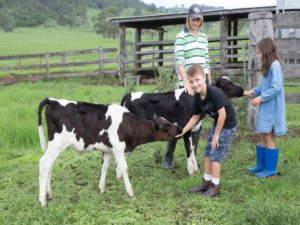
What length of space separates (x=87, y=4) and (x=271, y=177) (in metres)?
153

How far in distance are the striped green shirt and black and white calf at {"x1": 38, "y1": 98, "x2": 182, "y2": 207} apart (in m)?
1.04

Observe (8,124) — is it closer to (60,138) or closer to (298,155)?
(60,138)

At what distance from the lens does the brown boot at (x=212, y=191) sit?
5475 millimetres

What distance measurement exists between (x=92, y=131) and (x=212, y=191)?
5.23 feet

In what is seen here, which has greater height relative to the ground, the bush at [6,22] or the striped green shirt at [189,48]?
the bush at [6,22]

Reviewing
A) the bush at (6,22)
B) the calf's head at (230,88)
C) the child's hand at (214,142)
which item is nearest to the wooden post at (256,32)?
the calf's head at (230,88)

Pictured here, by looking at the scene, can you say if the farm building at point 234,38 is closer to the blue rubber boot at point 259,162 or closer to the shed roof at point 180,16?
the shed roof at point 180,16

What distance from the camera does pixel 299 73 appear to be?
9148mm

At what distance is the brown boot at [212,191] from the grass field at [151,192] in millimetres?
84

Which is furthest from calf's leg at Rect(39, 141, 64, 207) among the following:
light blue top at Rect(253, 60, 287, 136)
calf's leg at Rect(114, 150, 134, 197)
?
light blue top at Rect(253, 60, 287, 136)

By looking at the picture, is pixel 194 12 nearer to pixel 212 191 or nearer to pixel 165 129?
pixel 165 129

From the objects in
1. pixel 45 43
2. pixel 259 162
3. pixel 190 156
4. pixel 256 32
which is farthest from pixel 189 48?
pixel 45 43

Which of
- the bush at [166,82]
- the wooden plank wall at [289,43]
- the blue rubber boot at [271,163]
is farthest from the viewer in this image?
the bush at [166,82]

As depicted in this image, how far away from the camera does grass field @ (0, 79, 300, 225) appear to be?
4.80m
